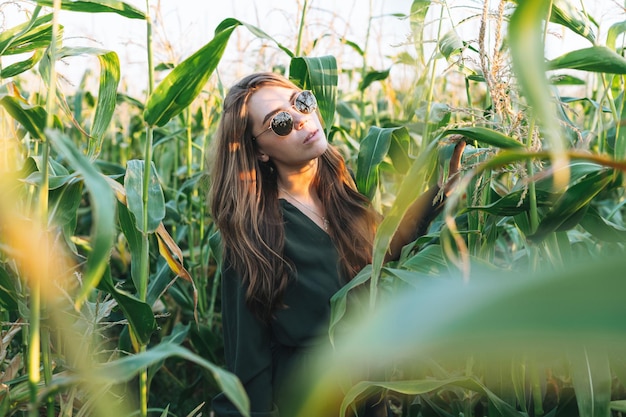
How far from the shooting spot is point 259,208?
1857mm

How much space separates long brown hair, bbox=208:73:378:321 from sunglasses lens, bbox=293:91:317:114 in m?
0.11

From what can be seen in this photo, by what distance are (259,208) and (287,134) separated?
223 mm

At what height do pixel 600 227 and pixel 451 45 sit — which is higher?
pixel 451 45

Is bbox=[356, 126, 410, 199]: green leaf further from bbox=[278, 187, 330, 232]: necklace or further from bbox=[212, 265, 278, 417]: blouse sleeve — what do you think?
bbox=[212, 265, 278, 417]: blouse sleeve

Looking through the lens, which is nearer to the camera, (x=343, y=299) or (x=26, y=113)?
(x=26, y=113)

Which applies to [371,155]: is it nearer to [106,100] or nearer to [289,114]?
[289,114]

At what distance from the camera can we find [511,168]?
1.36 m

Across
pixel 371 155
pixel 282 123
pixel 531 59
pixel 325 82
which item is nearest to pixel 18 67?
pixel 282 123

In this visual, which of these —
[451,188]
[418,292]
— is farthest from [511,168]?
[418,292]

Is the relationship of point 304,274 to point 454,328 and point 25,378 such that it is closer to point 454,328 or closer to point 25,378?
point 25,378

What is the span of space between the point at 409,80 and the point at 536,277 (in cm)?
354

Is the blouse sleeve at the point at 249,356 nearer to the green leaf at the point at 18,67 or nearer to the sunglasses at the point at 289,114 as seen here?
the sunglasses at the point at 289,114

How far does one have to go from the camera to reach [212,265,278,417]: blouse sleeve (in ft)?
5.74

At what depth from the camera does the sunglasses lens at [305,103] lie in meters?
1.78
